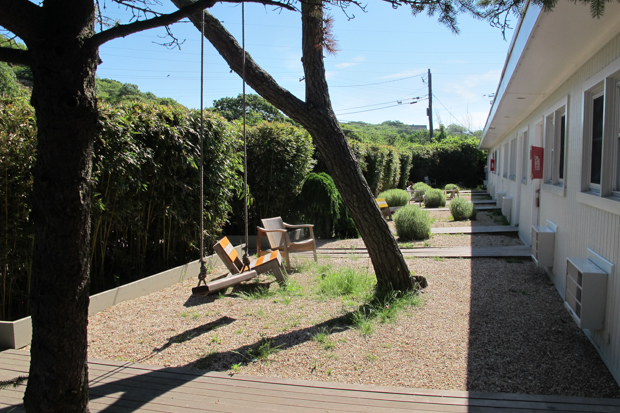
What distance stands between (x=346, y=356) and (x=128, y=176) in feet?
10.6

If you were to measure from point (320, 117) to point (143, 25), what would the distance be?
2.79 m

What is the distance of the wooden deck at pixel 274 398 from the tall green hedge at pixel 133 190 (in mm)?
1507

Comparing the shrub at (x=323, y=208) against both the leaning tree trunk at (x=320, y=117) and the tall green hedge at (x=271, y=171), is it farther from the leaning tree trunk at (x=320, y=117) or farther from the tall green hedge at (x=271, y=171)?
the leaning tree trunk at (x=320, y=117)

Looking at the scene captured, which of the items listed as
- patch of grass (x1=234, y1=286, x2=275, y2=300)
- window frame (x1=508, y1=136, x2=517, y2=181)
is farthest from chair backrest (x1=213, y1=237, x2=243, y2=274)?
window frame (x1=508, y1=136, x2=517, y2=181)

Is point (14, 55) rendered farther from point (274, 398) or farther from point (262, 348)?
point (262, 348)

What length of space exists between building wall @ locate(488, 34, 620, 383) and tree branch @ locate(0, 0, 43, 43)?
11.8 feet

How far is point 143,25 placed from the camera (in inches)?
66.3

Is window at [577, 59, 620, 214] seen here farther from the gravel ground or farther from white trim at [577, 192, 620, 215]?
the gravel ground

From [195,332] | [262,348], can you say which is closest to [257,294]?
[195,332]

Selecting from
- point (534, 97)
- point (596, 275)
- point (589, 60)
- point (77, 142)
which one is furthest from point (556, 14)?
point (534, 97)

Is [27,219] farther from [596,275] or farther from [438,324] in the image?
[596,275]

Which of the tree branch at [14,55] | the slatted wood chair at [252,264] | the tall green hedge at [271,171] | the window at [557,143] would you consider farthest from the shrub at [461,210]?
the tree branch at [14,55]

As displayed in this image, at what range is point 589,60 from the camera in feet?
13.8

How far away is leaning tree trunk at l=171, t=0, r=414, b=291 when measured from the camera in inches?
170
